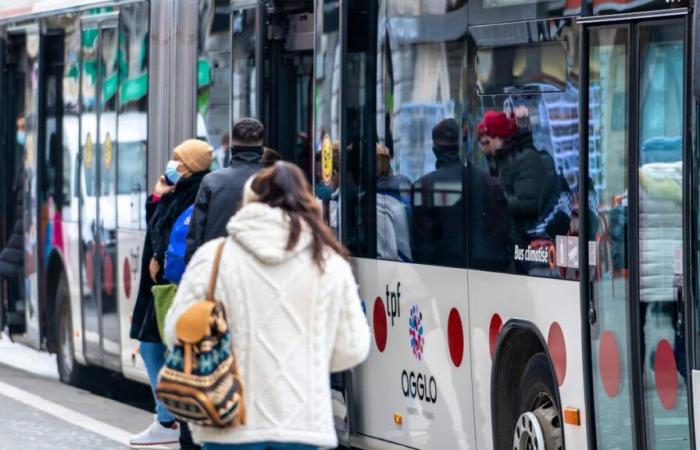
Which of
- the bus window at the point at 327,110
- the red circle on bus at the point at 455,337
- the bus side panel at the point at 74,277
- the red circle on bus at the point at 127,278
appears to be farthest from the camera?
the bus side panel at the point at 74,277

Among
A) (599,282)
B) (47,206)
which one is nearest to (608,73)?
(599,282)

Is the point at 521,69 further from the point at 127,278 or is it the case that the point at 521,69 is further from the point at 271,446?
the point at 127,278

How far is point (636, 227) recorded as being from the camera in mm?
7391

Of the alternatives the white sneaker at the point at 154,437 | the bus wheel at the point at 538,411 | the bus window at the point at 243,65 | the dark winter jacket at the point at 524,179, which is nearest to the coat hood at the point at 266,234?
the dark winter jacket at the point at 524,179

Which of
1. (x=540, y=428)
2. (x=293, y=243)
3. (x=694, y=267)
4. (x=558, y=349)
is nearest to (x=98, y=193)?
(x=540, y=428)

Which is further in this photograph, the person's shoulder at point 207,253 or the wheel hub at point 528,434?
the wheel hub at point 528,434

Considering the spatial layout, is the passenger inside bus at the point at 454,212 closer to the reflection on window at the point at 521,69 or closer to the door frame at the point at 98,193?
the reflection on window at the point at 521,69

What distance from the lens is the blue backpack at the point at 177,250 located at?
980 cm

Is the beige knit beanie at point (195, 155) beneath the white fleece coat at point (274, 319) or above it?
above

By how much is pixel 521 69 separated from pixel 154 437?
3.78 m

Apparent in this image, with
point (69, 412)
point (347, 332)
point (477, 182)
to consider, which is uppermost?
point (477, 182)

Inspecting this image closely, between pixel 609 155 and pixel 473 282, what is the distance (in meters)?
1.29

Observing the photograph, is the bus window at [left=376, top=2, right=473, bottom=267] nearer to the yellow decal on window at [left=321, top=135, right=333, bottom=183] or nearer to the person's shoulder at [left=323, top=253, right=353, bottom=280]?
the yellow decal on window at [left=321, top=135, right=333, bottom=183]

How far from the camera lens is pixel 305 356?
6.01 metres
